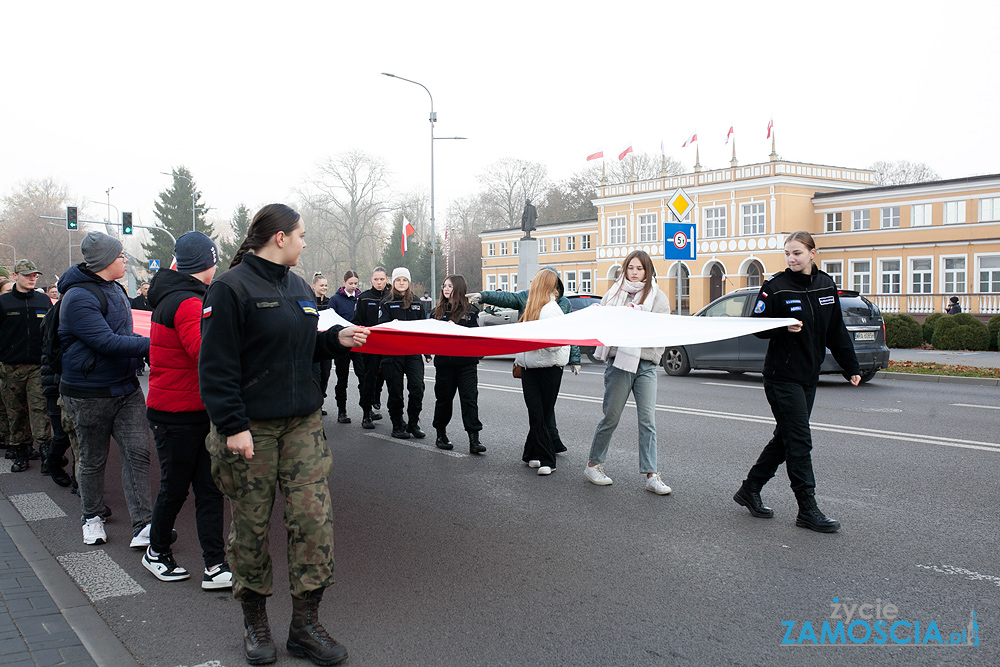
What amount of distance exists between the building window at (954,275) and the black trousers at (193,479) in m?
50.1

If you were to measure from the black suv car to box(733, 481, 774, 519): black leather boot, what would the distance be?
24.7 feet

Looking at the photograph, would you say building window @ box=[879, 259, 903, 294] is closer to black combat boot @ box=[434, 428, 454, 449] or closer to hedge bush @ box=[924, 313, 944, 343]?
hedge bush @ box=[924, 313, 944, 343]

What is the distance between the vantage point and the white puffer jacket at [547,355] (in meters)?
7.12

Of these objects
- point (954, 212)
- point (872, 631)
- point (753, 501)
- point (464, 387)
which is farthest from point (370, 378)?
point (954, 212)

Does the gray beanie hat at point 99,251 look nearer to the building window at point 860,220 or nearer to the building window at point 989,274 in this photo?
the building window at point 989,274

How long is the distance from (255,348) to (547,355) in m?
3.95

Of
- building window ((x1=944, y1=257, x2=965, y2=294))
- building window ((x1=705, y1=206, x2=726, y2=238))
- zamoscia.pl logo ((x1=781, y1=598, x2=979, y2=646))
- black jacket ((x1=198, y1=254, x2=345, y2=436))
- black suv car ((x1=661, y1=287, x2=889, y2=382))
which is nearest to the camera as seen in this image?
black jacket ((x1=198, y1=254, x2=345, y2=436))

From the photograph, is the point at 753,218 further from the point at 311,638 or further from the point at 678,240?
the point at 311,638

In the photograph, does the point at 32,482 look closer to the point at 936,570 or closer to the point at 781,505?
the point at 781,505

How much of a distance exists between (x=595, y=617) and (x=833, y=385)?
38.0ft

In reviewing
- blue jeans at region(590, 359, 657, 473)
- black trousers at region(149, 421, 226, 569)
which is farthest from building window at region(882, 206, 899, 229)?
black trousers at region(149, 421, 226, 569)

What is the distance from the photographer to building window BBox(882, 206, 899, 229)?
160 ft

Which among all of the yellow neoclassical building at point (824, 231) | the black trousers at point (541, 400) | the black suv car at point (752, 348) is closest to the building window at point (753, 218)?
the yellow neoclassical building at point (824, 231)

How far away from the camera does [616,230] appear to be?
65875mm
